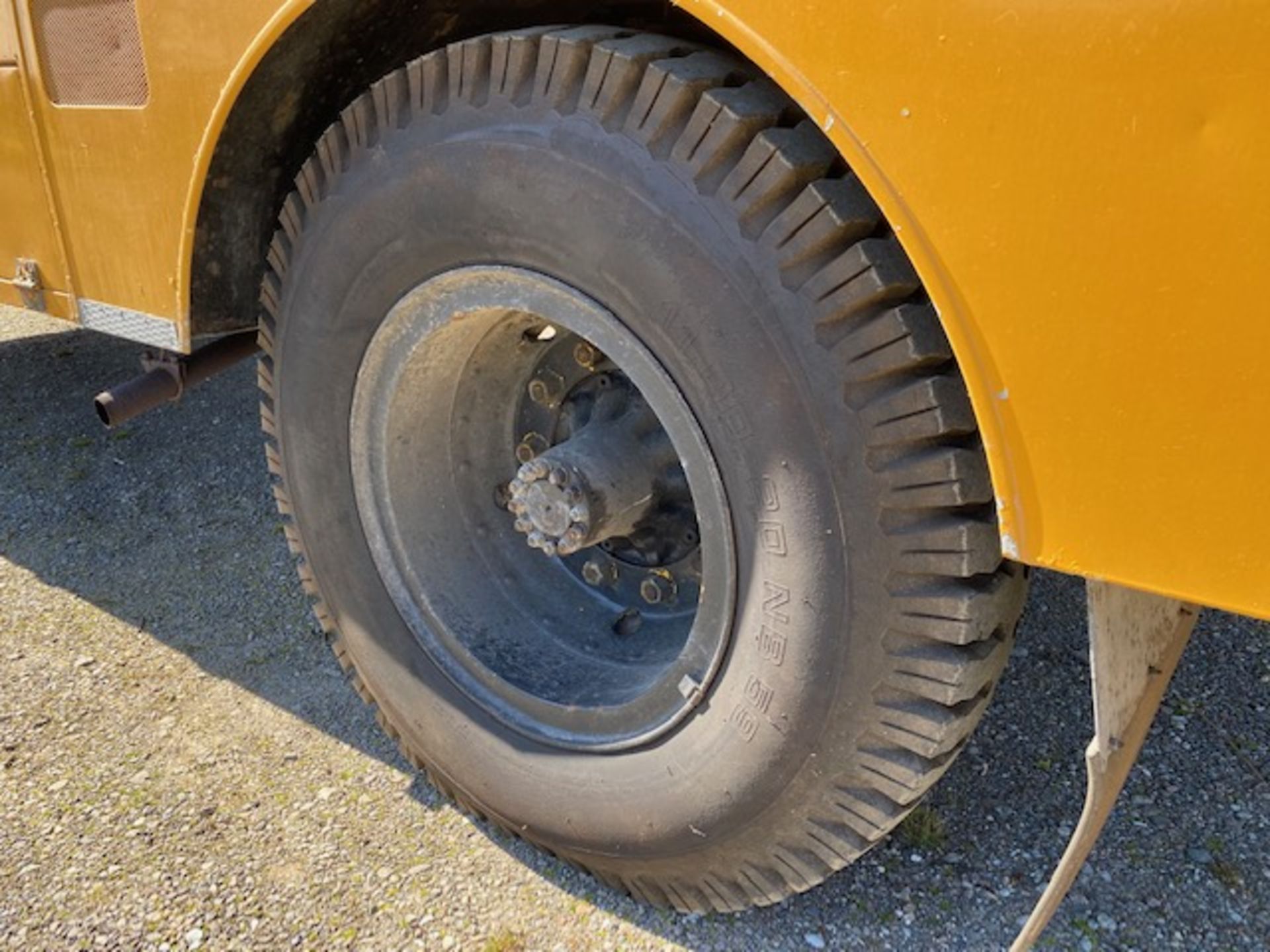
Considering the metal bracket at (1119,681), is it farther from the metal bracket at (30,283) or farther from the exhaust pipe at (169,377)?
the metal bracket at (30,283)

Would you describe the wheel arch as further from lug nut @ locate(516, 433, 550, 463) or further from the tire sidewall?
lug nut @ locate(516, 433, 550, 463)

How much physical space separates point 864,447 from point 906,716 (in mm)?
377

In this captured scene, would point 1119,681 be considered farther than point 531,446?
No

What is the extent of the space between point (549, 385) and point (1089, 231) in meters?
1.24

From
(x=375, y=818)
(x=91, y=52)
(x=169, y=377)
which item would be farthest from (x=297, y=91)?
(x=375, y=818)

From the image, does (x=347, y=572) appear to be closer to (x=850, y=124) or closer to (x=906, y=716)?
(x=906, y=716)

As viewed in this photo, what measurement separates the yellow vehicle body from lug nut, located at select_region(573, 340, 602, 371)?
848 millimetres

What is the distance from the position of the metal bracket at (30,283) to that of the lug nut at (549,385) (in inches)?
48.8

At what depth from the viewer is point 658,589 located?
206cm

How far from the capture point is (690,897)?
179 centimetres

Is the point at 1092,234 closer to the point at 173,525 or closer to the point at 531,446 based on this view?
the point at 531,446

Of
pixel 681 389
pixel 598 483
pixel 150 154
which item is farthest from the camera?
pixel 150 154

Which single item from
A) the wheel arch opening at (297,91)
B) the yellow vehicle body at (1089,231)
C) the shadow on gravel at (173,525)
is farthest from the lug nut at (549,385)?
the yellow vehicle body at (1089,231)

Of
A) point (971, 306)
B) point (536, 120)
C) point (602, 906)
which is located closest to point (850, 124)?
point (971, 306)
